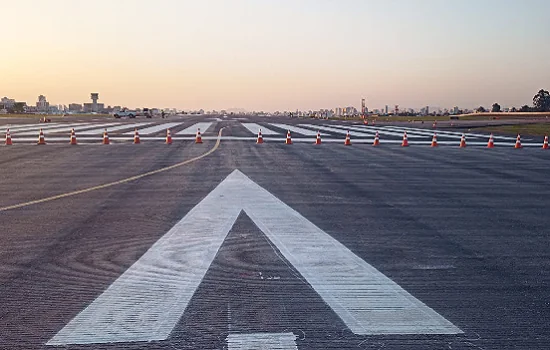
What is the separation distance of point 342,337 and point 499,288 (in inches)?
76.4

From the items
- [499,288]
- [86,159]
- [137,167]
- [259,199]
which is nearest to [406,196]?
[259,199]

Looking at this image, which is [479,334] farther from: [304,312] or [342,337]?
[304,312]

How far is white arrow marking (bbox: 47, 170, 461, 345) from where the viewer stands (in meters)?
3.92

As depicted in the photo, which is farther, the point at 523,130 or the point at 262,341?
the point at 523,130

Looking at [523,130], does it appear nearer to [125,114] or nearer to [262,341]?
[262,341]

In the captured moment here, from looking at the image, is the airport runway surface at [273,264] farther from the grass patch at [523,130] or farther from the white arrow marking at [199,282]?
the grass patch at [523,130]

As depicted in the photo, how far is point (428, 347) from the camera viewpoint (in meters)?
3.63

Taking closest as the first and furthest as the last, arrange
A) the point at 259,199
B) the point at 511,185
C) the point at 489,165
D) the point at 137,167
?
the point at 259,199 → the point at 511,185 → the point at 137,167 → the point at 489,165

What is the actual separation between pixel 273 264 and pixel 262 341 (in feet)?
6.03

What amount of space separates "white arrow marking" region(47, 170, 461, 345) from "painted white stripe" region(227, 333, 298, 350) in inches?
19.3

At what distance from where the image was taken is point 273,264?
554 cm

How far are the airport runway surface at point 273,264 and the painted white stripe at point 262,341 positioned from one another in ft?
0.05

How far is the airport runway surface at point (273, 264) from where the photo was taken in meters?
3.88

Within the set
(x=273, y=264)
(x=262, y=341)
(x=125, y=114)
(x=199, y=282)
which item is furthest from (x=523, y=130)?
(x=125, y=114)
